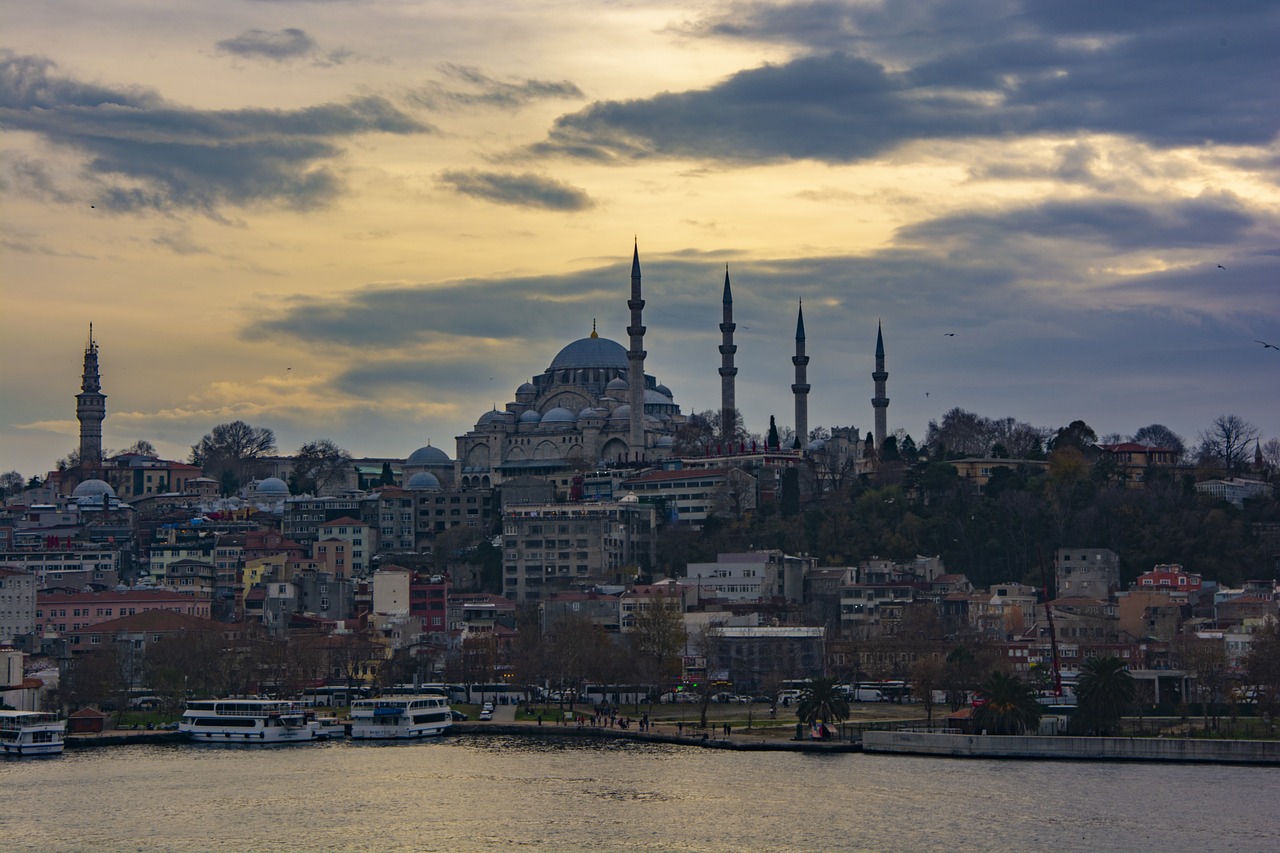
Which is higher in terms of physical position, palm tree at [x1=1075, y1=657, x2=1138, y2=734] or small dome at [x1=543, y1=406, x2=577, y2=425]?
small dome at [x1=543, y1=406, x2=577, y2=425]

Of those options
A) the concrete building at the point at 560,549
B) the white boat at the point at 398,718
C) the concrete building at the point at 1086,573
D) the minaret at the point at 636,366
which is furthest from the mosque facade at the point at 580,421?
the white boat at the point at 398,718

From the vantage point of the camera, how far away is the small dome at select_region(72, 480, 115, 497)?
12381 centimetres

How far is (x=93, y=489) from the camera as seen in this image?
124 m

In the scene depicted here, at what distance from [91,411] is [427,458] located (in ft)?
84.9

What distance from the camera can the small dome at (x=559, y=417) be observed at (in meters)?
124

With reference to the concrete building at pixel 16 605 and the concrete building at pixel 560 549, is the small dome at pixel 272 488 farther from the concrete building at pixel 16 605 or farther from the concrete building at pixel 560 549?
the concrete building at pixel 16 605

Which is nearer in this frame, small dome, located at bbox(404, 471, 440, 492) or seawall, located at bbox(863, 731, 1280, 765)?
seawall, located at bbox(863, 731, 1280, 765)

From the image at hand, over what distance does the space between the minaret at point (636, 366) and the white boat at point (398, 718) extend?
4980 cm

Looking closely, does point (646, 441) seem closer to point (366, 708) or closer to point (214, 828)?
point (366, 708)

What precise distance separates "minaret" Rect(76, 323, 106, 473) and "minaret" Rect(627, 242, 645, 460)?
124 ft

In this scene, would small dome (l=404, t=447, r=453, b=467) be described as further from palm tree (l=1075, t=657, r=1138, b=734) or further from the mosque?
palm tree (l=1075, t=657, r=1138, b=734)

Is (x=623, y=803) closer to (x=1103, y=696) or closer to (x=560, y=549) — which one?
(x=1103, y=696)

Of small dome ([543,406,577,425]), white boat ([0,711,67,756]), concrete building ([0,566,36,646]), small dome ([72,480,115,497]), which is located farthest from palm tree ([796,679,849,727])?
small dome ([72,480,115,497])

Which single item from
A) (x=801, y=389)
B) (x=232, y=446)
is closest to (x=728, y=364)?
(x=801, y=389)
